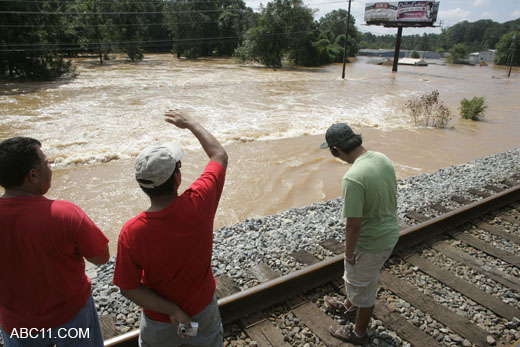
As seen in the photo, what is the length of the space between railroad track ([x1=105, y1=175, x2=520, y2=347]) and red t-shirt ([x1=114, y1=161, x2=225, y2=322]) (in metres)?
1.31

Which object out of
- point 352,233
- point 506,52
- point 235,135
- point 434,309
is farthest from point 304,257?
point 506,52

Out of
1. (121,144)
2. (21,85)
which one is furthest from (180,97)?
(21,85)

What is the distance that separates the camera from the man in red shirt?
1.78 metres

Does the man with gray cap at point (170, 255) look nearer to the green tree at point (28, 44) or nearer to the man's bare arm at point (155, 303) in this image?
the man's bare arm at point (155, 303)

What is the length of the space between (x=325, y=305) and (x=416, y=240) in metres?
2.06

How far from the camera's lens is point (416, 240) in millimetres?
4824

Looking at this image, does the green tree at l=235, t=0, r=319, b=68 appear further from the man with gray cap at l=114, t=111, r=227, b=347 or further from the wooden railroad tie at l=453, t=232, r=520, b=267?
the man with gray cap at l=114, t=111, r=227, b=347

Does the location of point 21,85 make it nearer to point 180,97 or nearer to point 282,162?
point 180,97

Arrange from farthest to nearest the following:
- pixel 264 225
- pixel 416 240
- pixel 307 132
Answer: pixel 307 132, pixel 264 225, pixel 416 240

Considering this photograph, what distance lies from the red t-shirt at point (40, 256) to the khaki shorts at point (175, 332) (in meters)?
0.49

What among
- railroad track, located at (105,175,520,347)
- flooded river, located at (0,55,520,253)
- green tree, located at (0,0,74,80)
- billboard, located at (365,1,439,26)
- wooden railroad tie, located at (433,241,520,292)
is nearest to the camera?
railroad track, located at (105,175,520,347)

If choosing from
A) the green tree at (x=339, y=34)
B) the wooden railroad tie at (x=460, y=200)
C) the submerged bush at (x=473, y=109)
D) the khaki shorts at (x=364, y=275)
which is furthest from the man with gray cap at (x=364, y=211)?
the green tree at (x=339, y=34)

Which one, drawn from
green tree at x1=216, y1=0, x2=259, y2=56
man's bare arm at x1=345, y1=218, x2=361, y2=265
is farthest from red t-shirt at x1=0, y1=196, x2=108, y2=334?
green tree at x1=216, y1=0, x2=259, y2=56

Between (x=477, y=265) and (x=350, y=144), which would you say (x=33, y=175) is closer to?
(x=350, y=144)
